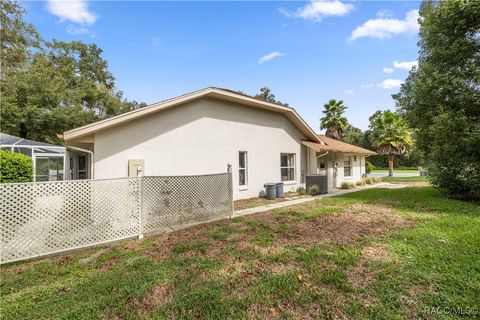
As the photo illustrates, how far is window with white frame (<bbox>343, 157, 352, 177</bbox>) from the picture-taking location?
1819cm

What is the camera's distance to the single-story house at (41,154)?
12.1 m

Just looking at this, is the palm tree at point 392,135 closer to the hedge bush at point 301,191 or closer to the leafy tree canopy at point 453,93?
the leafy tree canopy at point 453,93

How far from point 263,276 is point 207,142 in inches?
289

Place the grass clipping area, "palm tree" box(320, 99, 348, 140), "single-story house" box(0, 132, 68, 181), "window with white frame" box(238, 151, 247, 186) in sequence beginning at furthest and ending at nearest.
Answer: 1. "palm tree" box(320, 99, 348, 140)
2. "single-story house" box(0, 132, 68, 181)
3. "window with white frame" box(238, 151, 247, 186)
4. the grass clipping area

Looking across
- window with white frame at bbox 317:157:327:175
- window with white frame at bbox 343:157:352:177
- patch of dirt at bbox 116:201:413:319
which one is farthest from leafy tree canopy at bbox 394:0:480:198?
window with white frame at bbox 343:157:352:177

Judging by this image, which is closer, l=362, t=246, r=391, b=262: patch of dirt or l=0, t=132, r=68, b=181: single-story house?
l=362, t=246, r=391, b=262: patch of dirt

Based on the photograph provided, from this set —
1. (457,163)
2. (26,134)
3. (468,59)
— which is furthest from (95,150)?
(26,134)

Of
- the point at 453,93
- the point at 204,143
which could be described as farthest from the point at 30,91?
the point at 453,93

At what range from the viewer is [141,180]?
596cm

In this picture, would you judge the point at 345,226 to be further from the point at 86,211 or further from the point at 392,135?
the point at 392,135

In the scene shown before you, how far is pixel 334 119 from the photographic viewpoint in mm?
29141

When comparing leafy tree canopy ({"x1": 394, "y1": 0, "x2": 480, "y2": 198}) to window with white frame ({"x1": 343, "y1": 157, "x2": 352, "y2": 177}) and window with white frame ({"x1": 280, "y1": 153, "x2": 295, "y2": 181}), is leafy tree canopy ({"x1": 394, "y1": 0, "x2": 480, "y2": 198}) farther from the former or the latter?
window with white frame ({"x1": 343, "y1": 157, "x2": 352, "y2": 177})

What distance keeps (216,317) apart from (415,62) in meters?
15.6

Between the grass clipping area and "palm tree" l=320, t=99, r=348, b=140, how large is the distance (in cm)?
2431
